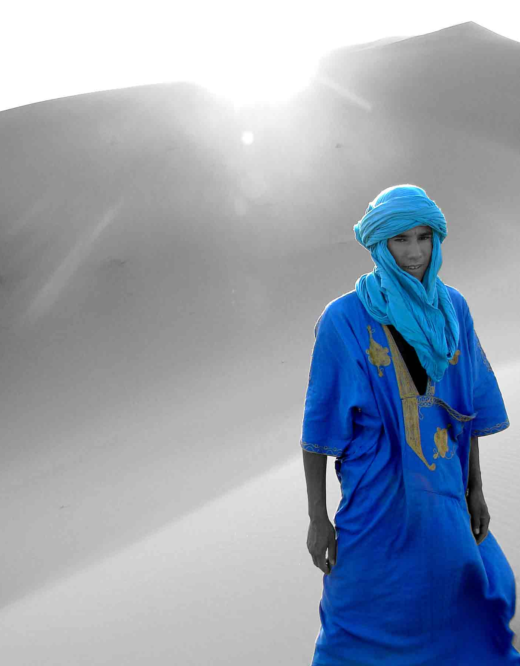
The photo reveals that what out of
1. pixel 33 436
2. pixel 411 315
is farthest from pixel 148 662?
pixel 33 436

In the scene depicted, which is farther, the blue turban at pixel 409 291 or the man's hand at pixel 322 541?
the man's hand at pixel 322 541

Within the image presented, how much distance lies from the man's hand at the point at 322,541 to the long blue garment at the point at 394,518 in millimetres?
39

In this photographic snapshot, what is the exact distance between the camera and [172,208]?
1396 centimetres

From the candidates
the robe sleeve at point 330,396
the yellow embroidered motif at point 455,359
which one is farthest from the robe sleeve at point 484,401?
the robe sleeve at point 330,396

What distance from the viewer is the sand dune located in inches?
276

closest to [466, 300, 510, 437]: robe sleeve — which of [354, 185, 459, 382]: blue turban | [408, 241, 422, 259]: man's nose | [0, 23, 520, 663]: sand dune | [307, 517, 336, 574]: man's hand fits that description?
[354, 185, 459, 382]: blue turban

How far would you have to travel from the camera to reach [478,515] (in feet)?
7.97

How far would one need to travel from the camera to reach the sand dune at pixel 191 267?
7016 mm

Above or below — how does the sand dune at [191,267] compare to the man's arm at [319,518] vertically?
above

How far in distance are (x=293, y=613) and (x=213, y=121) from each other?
1559cm

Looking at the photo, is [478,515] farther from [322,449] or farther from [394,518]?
[322,449]

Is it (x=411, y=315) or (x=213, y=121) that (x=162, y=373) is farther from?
(x=213, y=121)

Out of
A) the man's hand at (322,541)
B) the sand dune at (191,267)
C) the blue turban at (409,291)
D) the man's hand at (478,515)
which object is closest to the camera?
the blue turban at (409,291)

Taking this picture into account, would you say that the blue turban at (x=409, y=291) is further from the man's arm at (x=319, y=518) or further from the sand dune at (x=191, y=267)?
the sand dune at (x=191, y=267)
